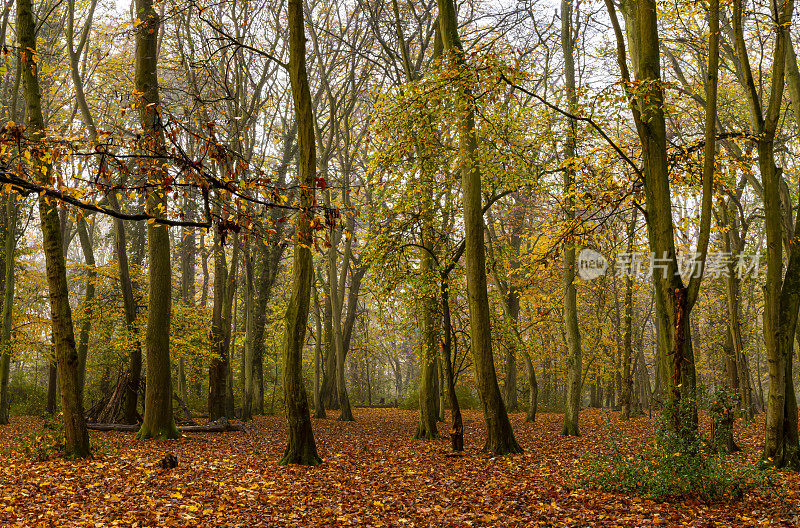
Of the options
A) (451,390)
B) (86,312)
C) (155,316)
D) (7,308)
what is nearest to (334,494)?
(451,390)

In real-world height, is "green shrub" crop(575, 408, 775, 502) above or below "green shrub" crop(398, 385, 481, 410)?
above

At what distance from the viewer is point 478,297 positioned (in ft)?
31.6

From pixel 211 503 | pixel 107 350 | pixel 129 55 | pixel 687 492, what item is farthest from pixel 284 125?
pixel 687 492

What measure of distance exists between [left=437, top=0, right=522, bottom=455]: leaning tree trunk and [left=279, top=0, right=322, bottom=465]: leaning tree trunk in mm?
2600

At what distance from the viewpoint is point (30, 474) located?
272 inches

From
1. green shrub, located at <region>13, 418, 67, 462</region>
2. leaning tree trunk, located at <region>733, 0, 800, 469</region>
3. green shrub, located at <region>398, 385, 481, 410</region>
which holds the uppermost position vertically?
leaning tree trunk, located at <region>733, 0, 800, 469</region>

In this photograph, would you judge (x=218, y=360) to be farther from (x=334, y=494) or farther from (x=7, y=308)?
(x=334, y=494)

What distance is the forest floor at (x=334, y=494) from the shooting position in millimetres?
5340

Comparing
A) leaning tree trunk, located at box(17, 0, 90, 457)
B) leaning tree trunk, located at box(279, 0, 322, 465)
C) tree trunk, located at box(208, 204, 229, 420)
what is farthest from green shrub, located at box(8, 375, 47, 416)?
leaning tree trunk, located at box(279, 0, 322, 465)

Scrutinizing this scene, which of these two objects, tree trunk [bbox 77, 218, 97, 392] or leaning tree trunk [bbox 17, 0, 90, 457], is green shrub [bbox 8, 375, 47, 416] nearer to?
tree trunk [bbox 77, 218, 97, 392]

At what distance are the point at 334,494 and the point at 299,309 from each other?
2875 millimetres

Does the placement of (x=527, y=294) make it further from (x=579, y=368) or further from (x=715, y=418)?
(x=715, y=418)

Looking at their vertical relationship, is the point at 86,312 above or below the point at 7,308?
below

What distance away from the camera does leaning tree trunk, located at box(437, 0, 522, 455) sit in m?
9.48
